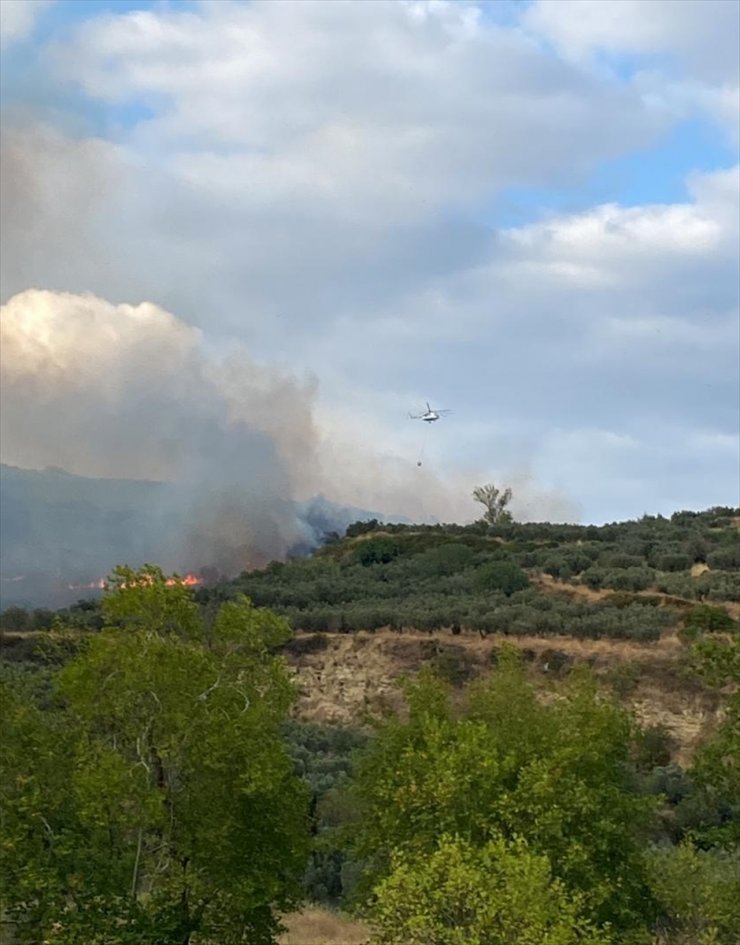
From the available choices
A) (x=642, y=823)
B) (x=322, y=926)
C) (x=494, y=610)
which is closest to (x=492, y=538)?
(x=494, y=610)

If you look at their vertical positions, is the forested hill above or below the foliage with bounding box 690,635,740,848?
above

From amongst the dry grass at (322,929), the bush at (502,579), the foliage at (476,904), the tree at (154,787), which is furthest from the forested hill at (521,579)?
the foliage at (476,904)

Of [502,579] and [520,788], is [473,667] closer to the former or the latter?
[502,579]

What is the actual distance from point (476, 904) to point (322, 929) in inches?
533

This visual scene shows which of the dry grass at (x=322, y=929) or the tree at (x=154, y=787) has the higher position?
the tree at (x=154, y=787)

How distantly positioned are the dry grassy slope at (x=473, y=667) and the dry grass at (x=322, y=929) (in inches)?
961

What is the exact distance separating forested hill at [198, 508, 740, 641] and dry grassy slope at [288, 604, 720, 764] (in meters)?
1.49

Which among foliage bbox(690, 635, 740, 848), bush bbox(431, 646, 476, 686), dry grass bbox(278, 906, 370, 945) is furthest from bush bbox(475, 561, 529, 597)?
foliage bbox(690, 635, 740, 848)

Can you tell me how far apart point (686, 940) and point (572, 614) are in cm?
4711

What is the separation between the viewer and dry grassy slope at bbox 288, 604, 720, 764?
54.1 metres

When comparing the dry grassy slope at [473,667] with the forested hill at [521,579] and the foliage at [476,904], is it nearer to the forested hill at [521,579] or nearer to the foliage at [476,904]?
the forested hill at [521,579]

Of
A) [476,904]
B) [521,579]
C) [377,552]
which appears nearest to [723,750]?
[476,904]

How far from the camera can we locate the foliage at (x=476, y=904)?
1415 centimetres

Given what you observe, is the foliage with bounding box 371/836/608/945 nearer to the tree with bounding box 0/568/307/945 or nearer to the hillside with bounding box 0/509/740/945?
the hillside with bounding box 0/509/740/945
